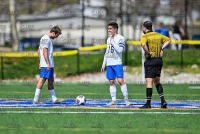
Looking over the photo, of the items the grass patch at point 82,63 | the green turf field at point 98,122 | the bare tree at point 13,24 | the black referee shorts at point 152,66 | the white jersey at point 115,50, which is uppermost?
the bare tree at point 13,24

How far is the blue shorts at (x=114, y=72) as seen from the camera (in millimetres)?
16484

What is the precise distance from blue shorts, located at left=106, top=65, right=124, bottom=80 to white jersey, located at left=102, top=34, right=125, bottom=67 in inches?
3.8

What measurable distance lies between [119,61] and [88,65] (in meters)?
14.3

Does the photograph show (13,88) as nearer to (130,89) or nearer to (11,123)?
(130,89)

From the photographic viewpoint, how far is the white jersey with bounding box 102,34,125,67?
16.4 m

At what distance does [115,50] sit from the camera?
16.5m

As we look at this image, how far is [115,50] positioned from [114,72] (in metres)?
0.55

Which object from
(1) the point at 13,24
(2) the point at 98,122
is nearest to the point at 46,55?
(2) the point at 98,122

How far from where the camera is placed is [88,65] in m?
30.8

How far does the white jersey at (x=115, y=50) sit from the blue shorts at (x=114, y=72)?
10 centimetres

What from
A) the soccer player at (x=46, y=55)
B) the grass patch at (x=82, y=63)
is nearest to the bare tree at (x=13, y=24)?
the grass patch at (x=82, y=63)

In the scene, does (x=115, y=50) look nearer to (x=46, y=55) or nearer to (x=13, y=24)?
(x=46, y=55)

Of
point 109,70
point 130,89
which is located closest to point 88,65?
point 130,89

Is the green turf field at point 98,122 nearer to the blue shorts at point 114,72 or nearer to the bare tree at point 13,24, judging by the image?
the blue shorts at point 114,72
